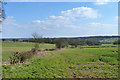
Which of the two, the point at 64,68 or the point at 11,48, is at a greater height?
the point at 11,48

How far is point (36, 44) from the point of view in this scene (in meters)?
17.3

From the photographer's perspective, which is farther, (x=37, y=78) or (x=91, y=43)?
(x=91, y=43)

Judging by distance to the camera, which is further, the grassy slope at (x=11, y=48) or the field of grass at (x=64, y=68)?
the grassy slope at (x=11, y=48)

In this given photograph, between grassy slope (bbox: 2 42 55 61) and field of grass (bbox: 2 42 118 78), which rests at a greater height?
grassy slope (bbox: 2 42 55 61)

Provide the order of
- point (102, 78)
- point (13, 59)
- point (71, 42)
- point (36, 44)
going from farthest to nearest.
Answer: point (71, 42), point (36, 44), point (13, 59), point (102, 78)

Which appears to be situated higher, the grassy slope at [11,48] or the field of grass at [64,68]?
the grassy slope at [11,48]

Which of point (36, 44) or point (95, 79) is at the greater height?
point (36, 44)

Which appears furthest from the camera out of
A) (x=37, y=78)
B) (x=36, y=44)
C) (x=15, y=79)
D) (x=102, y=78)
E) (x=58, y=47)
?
(x=58, y=47)

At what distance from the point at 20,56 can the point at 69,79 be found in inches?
219

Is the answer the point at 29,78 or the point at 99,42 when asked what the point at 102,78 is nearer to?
the point at 29,78

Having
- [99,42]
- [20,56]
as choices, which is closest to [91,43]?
[99,42]

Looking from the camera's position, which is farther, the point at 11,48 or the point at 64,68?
the point at 11,48

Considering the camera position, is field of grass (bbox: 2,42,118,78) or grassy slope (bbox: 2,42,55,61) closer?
field of grass (bbox: 2,42,118,78)

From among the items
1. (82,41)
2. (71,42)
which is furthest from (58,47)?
(82,41)
